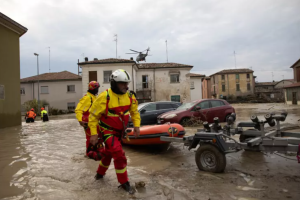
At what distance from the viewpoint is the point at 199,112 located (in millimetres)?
11086

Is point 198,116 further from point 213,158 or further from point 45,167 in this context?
point 45,167

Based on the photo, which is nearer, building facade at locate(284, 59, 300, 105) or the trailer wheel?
the trailer wheel

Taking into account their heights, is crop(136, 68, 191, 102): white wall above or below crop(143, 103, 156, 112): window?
above

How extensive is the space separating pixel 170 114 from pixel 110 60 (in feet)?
70.6

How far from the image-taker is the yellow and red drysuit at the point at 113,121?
3.45 m

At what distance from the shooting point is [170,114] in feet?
35.1

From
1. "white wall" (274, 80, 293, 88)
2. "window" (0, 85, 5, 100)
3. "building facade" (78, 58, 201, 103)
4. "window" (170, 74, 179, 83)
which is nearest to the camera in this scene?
"window" (0, 85, 5, 100)

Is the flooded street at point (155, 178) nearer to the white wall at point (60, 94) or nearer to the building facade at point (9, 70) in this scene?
the building facade at point (9, 70)

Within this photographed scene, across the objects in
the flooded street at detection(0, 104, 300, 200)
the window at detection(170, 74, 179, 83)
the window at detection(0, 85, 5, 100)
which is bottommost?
the flooded street at detection(0, 104, 300, 200)

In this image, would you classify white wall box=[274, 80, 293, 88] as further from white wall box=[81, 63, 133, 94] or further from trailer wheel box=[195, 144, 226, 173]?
trailer wheel box=[195, 144, 226, 173]

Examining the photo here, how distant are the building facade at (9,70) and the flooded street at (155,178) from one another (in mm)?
8606

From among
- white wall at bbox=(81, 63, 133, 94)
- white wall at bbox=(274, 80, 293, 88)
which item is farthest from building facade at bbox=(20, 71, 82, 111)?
white wall at bbox=(274, 80, 293, 88)

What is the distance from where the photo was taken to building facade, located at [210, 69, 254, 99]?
61844mm

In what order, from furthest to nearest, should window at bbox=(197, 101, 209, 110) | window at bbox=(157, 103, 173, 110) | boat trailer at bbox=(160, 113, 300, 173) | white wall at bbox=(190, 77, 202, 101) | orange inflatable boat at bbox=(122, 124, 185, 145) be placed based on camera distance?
white wall at bbox=(190, 77, 202, 101)
window at bbox=(157, 103, 173, 110)
window at bbox=(197, 101, 209, 110)
orange inflatable boat at bbox=(122, 124, 185, 145)
boat trailer at bbox=(160, 113, 300, 173)
